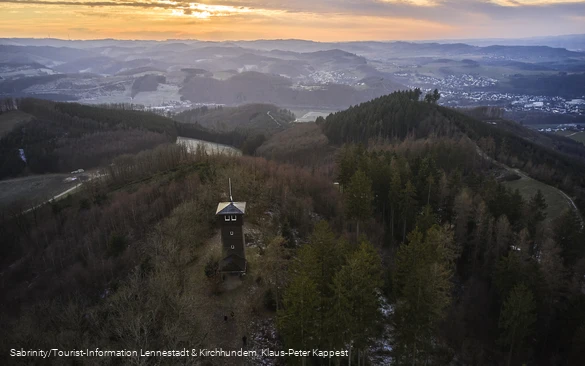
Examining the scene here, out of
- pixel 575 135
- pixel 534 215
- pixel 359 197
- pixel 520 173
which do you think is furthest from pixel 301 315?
pixel 575 135

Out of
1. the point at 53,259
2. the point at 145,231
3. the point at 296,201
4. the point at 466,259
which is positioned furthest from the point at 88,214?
the point at 466,259

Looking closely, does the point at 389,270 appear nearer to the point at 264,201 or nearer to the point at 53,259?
the point at 264,201

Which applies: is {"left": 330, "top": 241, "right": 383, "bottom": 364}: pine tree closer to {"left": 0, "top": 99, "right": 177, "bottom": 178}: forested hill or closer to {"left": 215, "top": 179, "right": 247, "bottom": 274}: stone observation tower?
{"left": 215, "top": 179, "right": 247, "bottom": 274}: stone observation tower

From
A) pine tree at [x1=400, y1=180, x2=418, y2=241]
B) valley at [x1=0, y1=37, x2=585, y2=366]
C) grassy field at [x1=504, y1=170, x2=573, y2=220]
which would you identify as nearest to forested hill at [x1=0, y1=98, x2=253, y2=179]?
valley at [x1=0, y1=37, x2=585, y2=366]

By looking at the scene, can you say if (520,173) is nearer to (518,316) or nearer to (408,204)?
(408,204)

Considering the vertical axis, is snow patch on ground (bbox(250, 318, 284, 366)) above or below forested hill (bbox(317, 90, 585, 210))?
below

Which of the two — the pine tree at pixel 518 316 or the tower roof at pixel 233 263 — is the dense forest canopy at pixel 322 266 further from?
the tower roof at pixel 233 263
